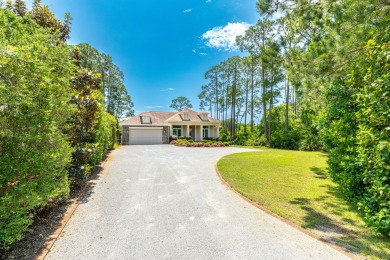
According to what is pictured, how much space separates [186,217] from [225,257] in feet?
4.92

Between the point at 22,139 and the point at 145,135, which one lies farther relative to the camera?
the point at 145,135

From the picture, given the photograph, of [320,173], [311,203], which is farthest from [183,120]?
[311,203]

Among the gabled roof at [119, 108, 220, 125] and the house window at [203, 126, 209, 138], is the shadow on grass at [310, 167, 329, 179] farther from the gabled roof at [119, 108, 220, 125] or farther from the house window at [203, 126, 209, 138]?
the house window at [203, 126, 209, 138]

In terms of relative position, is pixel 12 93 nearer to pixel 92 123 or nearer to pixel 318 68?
pixel 92 123

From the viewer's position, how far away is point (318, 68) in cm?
571

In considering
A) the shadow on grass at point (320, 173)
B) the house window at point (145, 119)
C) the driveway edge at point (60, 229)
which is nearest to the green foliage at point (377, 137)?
the shadow on grass at point (320, 173)

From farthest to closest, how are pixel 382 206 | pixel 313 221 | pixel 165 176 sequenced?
pixel 165 176 < pixel 313 221 < pixel 382 206

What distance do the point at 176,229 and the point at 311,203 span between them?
3728 mm

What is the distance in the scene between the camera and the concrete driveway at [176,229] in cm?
292

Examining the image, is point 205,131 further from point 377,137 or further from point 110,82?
point 377,137

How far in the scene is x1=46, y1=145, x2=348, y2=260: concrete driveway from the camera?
2920mm

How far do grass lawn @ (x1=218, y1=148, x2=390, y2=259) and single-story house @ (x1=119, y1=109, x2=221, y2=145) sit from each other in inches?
703

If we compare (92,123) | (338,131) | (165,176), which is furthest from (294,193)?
(92,123)

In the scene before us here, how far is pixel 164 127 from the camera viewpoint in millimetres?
25562
